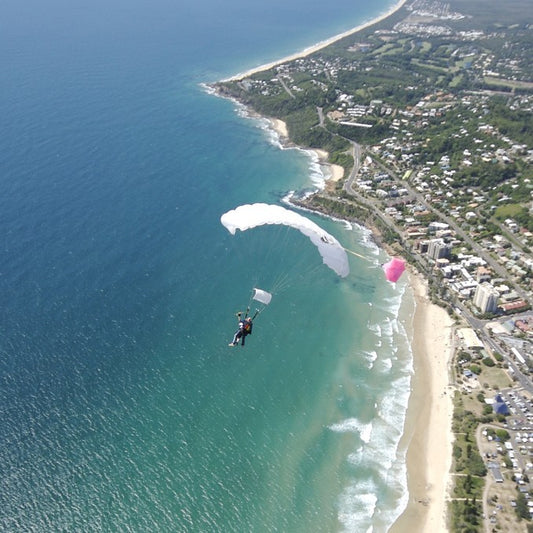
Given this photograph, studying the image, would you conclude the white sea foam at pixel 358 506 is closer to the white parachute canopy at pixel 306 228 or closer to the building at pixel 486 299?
the white parachute canopy at pixel 306 228

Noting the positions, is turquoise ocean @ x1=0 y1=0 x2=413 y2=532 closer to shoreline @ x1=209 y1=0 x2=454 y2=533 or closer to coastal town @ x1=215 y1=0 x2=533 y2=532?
shoreline @ x1=209 y1=0 x2=454 y2=533

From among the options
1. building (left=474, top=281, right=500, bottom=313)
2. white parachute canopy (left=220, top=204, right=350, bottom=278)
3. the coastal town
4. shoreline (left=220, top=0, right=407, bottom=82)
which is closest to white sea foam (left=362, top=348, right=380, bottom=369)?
the coastal town

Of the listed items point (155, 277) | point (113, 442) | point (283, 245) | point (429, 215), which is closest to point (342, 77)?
point (429, 215)

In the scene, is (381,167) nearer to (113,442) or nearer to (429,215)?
(429,215)

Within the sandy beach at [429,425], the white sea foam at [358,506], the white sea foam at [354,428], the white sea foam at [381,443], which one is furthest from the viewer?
the white sea foam at [354,428]

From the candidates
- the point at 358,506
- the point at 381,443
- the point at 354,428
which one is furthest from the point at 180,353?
the point at 358,506

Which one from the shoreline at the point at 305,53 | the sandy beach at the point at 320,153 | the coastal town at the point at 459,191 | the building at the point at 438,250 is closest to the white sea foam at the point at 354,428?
the coastal town at the point at 459,191
